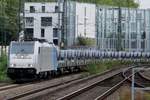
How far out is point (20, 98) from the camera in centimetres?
2217

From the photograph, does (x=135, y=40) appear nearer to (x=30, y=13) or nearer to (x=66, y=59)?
(x=30, y=13)

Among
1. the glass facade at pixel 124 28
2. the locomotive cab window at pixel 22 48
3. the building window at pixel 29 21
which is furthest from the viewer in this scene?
the building window at pixel 29 21

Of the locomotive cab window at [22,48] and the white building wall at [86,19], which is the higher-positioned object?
the white building wall at [86,19]

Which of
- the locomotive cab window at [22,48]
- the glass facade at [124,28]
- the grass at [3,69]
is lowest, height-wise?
the grass at [3,69]

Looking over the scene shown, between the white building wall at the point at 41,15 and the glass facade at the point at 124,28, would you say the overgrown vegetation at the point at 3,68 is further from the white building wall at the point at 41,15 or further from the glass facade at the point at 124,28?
the glass facade at the point at 124,28

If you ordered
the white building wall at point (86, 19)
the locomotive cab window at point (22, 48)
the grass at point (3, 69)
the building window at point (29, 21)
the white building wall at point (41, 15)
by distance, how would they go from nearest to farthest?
the locomotive cab window at point (22, 48)
the grass at point (3, 69)
the white building wall at point (86, 19)
the white building wall at point (41, 15)
the building window at point (29, 21)

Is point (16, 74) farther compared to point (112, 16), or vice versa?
point (112, 16)

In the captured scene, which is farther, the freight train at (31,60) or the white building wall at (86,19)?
the white building wall at (86,19)

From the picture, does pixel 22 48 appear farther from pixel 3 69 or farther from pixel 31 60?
pixel 3 69

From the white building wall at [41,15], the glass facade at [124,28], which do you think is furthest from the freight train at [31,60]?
the glass facade at [124,28]

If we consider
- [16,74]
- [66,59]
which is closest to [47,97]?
[16,74]

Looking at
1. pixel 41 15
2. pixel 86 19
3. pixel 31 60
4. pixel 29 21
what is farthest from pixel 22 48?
pixel 41 15

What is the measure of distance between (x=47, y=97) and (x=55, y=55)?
1910 centimetres

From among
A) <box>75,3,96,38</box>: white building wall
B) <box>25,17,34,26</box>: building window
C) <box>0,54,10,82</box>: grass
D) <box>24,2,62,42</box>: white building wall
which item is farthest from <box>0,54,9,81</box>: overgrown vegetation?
<box>25,17,34,26</box>: building window
